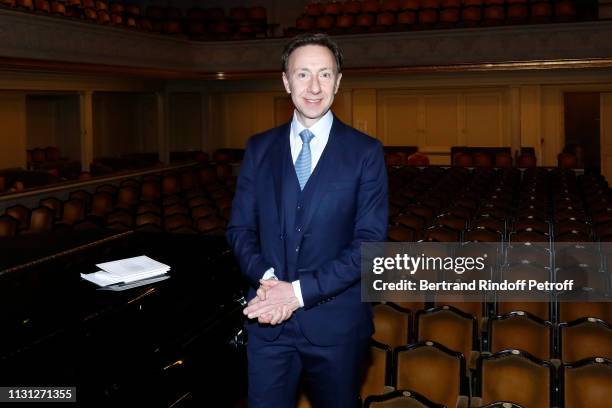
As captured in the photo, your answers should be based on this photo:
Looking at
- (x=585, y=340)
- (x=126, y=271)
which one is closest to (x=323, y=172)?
(x=126, y=271)

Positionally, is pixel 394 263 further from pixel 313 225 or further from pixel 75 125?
pixel 75 125

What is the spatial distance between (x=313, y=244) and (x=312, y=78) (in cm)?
51

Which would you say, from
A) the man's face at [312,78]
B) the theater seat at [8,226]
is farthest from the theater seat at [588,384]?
the theater seat at [8,226]

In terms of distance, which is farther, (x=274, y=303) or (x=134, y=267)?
(x=134, y=267)

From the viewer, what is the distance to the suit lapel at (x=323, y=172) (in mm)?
2031

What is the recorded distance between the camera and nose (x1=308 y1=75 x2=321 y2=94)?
2010mm

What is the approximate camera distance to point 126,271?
2.87 meters

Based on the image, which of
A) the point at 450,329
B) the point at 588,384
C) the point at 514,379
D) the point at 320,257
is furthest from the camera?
the point at 450,329

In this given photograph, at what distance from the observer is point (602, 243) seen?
6324 mm

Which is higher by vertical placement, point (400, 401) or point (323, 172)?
point (323, 172)

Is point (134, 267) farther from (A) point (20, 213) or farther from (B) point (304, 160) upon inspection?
(A) point (20, 213)

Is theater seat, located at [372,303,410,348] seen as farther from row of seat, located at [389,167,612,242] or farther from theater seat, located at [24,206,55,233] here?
theater seat, located at [24,206,55,233]

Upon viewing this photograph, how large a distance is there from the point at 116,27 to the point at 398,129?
7.51 metres

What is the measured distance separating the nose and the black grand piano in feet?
3.84
